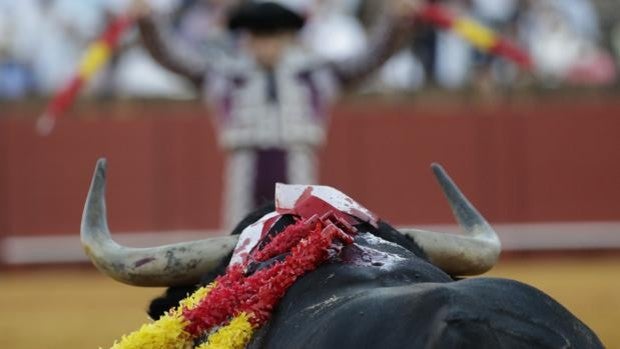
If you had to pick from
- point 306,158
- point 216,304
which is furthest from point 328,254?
point 306,158

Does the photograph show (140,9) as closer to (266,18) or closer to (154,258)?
(266,18)

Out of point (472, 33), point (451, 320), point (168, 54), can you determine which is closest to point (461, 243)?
point (451, 320)

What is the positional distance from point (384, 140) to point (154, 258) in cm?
903

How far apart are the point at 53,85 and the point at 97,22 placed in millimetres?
680

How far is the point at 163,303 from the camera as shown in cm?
284

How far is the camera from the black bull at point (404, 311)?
5.90ft

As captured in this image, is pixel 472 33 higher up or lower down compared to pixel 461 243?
lower down

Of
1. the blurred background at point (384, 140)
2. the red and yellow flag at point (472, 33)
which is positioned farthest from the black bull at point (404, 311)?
the blurred background at point (384, 140)

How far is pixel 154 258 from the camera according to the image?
9.15ft

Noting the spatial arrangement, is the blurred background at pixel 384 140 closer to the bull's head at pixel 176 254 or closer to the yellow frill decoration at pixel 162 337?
the bull's head at pixel 176 254

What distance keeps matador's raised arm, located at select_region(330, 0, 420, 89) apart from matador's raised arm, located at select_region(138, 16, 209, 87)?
0.60m

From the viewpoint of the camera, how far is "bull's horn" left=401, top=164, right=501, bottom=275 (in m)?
2.82

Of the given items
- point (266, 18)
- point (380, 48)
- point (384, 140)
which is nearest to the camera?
point (266, 18)

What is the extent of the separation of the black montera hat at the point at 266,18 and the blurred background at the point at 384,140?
4560mm
